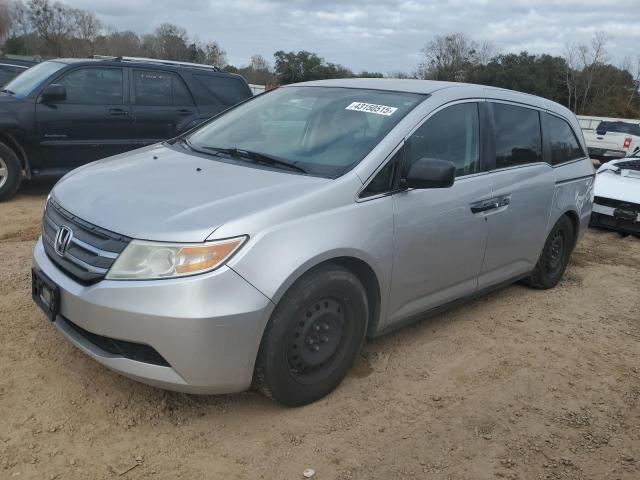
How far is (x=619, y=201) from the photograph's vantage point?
761 centimetres

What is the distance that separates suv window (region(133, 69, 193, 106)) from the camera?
7.73 m

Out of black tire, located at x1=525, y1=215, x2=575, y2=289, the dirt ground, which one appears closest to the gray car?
the dirt ground

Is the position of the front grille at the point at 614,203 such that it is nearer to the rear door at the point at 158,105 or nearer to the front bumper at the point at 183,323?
the rear door at the point at 158,105

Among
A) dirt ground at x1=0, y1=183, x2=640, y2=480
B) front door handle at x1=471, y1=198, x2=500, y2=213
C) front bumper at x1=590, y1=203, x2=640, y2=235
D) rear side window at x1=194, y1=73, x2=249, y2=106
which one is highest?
rear side window at x1=194, y1=73, x2=249, y2=106

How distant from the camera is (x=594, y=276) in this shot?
5926 millimetres

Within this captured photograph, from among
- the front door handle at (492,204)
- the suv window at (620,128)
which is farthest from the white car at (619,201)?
the suv window at (620,128)

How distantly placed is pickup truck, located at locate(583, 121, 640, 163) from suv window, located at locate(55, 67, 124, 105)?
587 inches

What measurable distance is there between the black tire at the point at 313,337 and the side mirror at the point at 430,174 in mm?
659

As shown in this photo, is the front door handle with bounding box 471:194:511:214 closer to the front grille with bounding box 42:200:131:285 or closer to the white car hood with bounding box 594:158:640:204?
the front grille with bounding box 42:200:131:285

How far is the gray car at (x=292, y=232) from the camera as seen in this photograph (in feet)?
8.55

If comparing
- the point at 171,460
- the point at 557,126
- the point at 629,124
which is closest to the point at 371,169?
the point at 171,460

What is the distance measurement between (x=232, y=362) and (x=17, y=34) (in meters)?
71.7

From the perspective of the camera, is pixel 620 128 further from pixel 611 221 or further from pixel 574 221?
pixel 574 221

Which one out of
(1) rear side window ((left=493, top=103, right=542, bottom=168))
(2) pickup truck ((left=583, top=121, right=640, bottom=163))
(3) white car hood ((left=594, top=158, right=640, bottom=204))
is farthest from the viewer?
(2) pickup truck ((left=583, top=121, right=640, bottom=163))
